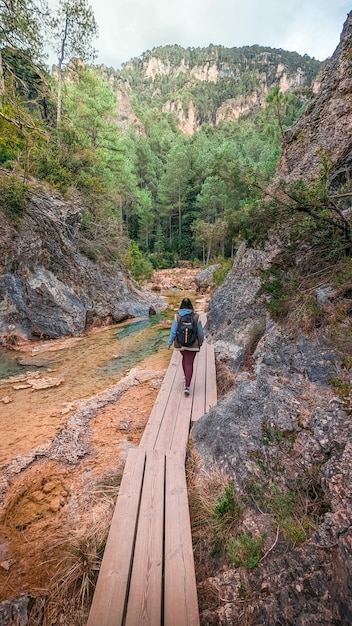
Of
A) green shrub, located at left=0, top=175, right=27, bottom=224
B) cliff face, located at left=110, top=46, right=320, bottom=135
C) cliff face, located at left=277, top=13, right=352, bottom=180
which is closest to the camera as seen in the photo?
cliff face, located at left=277, top=13, right=352, bottom=180

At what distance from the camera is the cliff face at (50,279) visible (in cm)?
946

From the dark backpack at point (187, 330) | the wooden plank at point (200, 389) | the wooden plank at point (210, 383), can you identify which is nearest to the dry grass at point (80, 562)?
the wooden plank at point (200, 389)

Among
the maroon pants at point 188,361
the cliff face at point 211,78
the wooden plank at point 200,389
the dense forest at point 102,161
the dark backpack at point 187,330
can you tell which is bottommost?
the wooden plank at point 200,389

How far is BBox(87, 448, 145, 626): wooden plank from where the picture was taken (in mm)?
1810

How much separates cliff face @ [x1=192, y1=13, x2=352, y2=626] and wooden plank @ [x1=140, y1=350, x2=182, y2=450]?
22.4 inches

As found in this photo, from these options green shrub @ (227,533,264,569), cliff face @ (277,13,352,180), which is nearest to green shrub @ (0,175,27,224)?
cliff face @ (277,13,352,180)

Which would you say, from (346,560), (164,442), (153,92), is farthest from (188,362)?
(153,92)

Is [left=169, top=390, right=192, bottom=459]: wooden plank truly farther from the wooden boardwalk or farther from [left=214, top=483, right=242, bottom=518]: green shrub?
[left=214, top=483, right=242, bottom=518]: green shrub

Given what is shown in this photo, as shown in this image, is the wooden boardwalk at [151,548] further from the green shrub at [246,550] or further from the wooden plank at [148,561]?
the green shrub at [246,550]

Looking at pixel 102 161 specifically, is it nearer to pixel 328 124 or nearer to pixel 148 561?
pixel 328 124

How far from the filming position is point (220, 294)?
852cm

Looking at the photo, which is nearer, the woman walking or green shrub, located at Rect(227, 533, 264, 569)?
green shrub, located at Rect(227, 533, 264, 569)

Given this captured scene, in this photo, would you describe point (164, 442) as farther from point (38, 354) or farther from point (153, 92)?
point (153, 92)

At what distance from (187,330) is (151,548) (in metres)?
3.09
